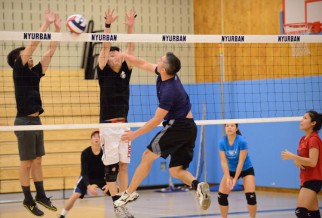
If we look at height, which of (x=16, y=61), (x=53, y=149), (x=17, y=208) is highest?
(x=16, y=61)

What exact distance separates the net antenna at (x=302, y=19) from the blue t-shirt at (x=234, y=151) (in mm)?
A: 3589

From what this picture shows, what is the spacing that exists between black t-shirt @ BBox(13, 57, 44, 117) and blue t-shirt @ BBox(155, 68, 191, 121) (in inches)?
82.4

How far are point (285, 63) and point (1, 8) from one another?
22.9ft

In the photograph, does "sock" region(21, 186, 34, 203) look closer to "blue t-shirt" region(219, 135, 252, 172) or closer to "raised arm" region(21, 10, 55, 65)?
"raised arm" region(21, 10, 55, 65)

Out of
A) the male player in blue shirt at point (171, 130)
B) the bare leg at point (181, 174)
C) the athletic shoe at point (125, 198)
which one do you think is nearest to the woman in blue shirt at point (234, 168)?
the bare leg at point (181, 174)

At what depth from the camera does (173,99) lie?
316 inches

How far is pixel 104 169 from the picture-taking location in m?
10.2

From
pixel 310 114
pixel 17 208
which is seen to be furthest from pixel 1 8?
pixel 310 114

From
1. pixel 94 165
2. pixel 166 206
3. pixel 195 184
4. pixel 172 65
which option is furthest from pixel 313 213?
pixel 166 206

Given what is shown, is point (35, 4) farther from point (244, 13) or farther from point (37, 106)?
point (37, 106)

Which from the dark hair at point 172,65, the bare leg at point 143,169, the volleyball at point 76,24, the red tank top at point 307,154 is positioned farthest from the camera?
the volleyball at point 76,24

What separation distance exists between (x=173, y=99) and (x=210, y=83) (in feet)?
26.8

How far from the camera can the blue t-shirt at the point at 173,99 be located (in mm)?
7984

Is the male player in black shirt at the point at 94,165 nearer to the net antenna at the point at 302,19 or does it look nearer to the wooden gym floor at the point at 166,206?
the wooden gym floor at the point at 166,206
